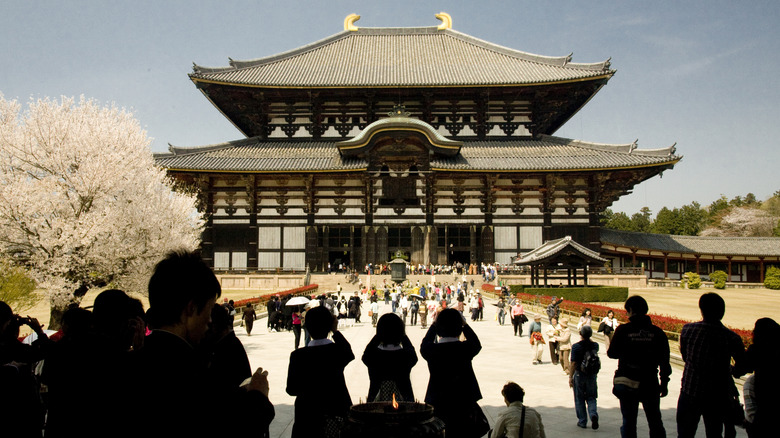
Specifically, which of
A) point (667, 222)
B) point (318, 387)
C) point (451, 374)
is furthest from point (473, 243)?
point (667, 222)

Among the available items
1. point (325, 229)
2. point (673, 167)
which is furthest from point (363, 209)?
point (673, 167)

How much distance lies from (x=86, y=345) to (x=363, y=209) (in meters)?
36.0

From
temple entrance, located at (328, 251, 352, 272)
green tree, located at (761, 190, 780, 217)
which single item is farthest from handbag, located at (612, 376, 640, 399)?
green tree, located at (761, 190, 780, 217)

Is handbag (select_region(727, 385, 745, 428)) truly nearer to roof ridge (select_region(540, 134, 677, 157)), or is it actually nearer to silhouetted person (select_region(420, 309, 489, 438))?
silhouetted person (select_region(420, 309, 489, 438))

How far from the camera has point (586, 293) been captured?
27375 millimetres

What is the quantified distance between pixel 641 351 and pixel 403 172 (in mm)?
32807

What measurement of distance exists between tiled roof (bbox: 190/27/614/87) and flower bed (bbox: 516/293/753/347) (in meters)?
20.8

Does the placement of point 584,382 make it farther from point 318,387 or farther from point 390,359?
point 318,387

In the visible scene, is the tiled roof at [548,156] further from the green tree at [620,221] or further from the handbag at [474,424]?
the green tree at [620,221]

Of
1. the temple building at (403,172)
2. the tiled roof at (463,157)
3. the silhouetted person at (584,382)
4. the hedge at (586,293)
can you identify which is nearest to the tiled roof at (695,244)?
the temple building at (403,172)

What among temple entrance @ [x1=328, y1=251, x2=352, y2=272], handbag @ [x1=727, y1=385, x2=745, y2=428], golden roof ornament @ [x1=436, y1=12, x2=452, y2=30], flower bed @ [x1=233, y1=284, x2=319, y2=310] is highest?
golden roof ornament @ [x1=436, y1=12, x2=452, y2=30]

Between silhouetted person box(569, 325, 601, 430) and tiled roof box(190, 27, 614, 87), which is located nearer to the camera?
silhouetted person box(569, 325, 601, 430)

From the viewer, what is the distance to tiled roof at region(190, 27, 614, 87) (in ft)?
131

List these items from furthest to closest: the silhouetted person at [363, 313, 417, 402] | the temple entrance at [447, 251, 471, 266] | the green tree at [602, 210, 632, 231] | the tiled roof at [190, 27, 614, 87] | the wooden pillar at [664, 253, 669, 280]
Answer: the green tree at [602, 210, 632, 231], the wooden pillar at [664, 253, 669, 280], the temple entrance at [447, 251, 471, 266], the tiled roof at [190, 27, 614, 87], the silhouetted person at [363, 313, 417, 402]
